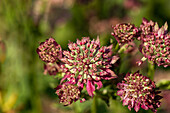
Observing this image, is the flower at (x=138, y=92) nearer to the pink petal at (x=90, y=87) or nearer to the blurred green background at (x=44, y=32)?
the pink petal at (x=90, y=87)

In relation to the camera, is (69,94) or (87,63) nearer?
(69,94)

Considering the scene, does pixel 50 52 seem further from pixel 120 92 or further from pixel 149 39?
pixel 149 39

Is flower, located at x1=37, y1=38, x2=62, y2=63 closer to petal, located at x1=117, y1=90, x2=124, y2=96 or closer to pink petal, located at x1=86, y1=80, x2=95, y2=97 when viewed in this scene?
pink petal, located at x1=86, y1=80, x2=95, y2=97

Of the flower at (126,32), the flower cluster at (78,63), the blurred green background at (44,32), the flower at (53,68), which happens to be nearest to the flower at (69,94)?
the flower cluster at (78,63)

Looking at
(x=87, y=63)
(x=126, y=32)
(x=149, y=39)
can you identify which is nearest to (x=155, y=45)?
(x=149, y=39)

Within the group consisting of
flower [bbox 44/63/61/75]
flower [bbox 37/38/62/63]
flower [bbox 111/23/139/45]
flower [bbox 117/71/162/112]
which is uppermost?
flower [bbox 111/23/139/45]

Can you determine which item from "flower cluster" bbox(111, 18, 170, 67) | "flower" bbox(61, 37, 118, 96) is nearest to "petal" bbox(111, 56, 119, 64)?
"flower" bbox(61, 37, 118, 96)

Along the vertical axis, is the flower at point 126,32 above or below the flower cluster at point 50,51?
above
